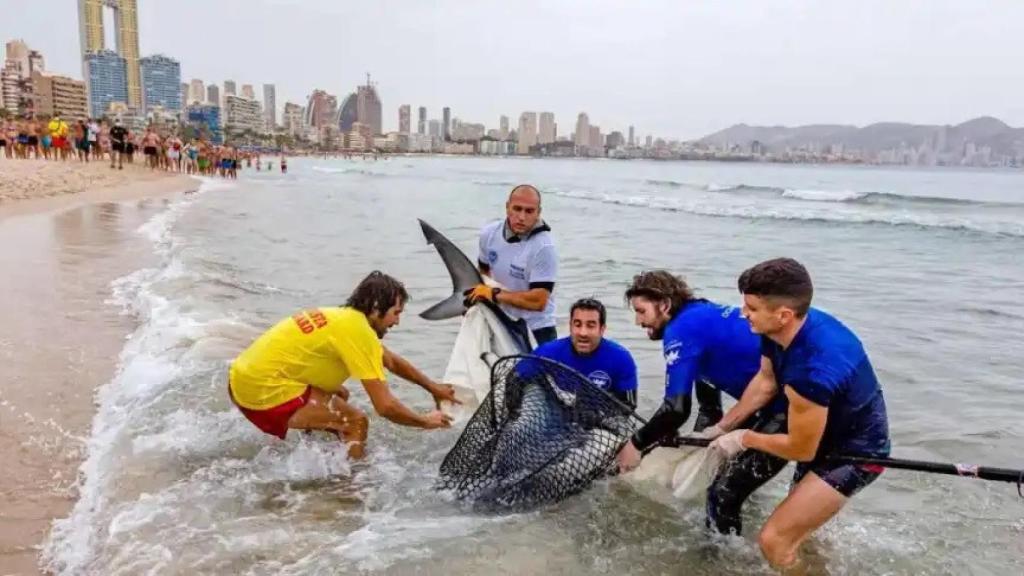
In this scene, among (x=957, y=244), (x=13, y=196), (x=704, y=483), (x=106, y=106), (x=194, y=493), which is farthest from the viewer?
(x=106, y=106)

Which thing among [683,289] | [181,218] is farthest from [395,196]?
[683,289]

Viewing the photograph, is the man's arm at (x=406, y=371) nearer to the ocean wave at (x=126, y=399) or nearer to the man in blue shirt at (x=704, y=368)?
the ocean wave at (x=126, y=399)

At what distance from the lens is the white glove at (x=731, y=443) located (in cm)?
350

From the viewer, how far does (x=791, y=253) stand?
61.0 feet

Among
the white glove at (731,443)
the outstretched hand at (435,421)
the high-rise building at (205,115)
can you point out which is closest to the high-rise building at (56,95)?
the high-rise building at (205,115)

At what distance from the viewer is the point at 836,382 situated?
3.17 m

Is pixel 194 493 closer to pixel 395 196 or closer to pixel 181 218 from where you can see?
pixel 181 218

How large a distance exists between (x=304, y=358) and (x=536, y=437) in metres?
1.45

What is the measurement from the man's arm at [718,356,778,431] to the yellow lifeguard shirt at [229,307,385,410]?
6.46 ft

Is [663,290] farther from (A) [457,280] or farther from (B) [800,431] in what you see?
(A) [457,280]

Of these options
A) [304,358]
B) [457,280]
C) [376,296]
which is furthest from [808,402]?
[457,280]

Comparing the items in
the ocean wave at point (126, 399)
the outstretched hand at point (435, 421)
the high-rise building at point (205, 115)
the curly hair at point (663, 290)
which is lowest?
the ocean wave at point (126, 399)

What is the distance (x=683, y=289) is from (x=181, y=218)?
56.1ft

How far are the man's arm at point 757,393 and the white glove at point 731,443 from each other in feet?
0.94
